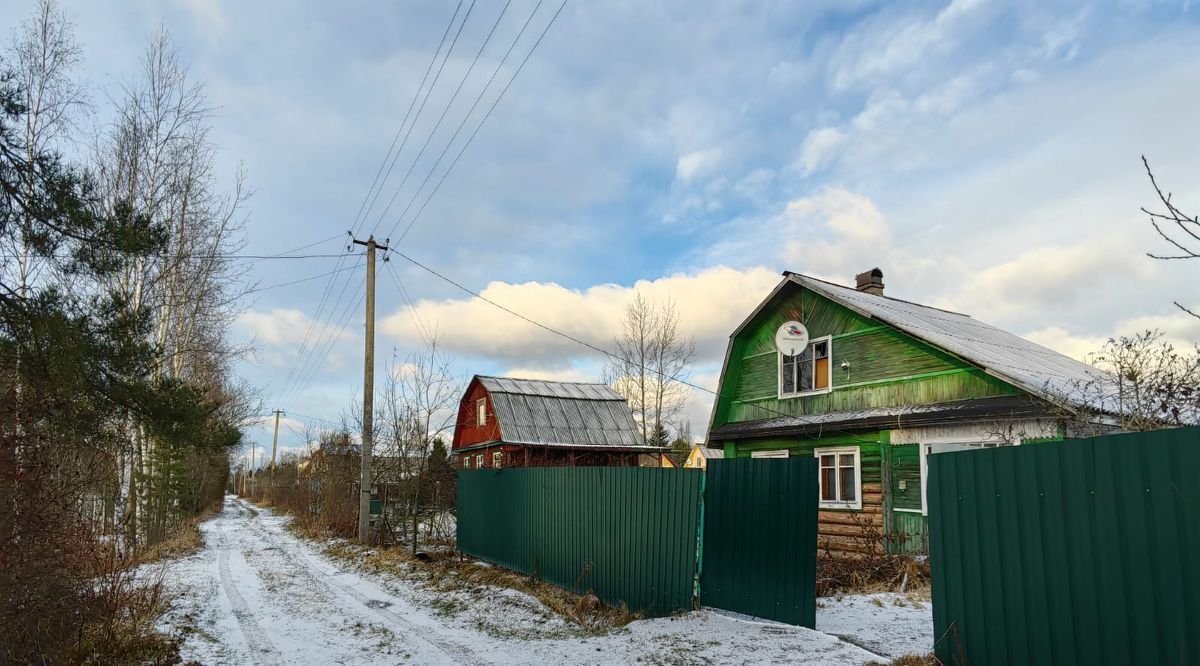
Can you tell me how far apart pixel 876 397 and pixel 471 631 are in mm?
9836

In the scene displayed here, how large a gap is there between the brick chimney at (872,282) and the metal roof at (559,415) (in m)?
11.8

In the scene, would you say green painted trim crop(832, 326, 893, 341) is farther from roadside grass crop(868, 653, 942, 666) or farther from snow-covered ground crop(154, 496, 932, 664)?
roadside grass crop(868, 653, 942, 666)

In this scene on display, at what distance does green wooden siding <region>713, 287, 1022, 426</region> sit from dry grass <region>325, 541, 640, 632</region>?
7.93 metres

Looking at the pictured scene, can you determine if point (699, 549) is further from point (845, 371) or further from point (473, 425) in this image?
point (473, 425)

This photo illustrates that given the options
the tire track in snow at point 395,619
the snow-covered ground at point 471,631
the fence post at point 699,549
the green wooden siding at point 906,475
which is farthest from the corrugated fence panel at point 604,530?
the green wooden siding at point 906,475

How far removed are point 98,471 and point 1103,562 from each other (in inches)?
404

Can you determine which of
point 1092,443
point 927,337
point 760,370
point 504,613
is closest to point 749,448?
point 760,370

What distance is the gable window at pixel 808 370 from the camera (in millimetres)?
15891

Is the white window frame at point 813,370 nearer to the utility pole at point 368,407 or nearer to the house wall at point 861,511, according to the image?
the house wall at point 861,511

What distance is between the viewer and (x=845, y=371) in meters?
15.3

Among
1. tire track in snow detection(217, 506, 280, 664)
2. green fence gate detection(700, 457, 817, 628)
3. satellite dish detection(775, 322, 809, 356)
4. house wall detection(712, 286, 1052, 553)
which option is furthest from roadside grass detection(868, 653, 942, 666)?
satellite dish detection(775, 322, 809, 356)

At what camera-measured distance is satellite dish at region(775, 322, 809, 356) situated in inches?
622

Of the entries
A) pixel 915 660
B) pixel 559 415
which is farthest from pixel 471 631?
pixel 559 415

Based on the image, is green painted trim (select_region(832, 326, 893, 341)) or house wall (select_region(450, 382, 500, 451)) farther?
house wall (select_region(450, 382, 500, 451))
